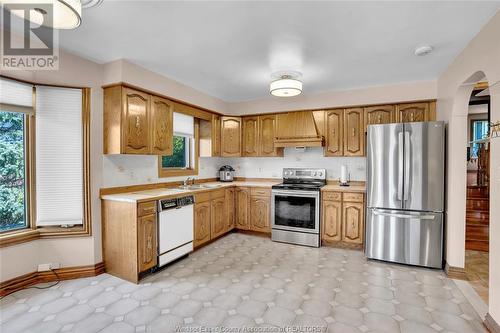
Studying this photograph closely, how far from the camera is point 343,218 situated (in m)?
4.04

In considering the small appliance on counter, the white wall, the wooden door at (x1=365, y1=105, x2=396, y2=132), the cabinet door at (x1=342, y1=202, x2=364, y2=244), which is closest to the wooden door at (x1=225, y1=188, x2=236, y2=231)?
the small appliance on counter

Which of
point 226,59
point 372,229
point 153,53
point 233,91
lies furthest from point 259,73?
point 372,229

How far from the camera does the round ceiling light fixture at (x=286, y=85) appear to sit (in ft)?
10.8

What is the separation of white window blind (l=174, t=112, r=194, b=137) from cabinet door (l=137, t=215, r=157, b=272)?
1736mm

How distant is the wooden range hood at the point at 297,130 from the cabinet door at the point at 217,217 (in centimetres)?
143

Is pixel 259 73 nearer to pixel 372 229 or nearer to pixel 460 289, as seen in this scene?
pixel 372 229

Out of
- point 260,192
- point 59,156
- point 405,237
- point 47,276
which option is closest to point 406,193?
point 405,237

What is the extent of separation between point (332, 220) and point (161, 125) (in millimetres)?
2881

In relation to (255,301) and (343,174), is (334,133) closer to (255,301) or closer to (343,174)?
(343,174)

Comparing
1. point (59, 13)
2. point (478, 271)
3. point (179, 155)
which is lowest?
point (478, 271)

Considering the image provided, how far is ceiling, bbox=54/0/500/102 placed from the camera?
6.59ft

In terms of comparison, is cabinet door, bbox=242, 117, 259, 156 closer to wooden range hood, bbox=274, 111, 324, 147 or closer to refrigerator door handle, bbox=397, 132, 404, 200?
wooden range hood, bbox=274, 111, 324, 147

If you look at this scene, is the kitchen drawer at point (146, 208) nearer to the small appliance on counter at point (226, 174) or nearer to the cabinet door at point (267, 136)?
the small appliance on counter at point (226, 174)

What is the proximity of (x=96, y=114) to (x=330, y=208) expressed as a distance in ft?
11.3
